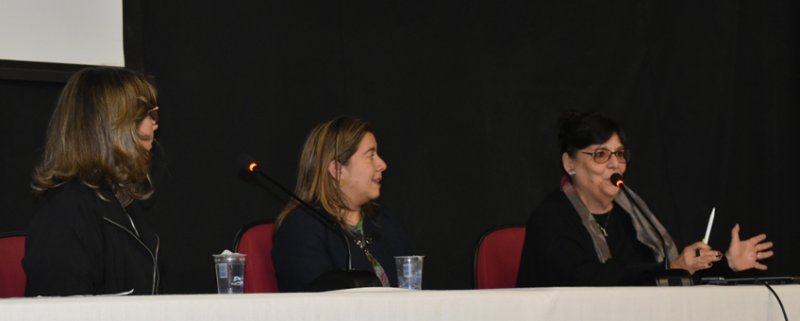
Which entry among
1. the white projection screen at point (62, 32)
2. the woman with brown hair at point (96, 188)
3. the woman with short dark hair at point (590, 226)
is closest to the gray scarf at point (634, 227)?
the woman with short dark hair at point (590, 226)

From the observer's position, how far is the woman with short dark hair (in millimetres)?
2430

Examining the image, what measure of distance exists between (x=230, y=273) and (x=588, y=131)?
4.63 feet

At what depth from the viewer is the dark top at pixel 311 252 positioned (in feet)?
7.72

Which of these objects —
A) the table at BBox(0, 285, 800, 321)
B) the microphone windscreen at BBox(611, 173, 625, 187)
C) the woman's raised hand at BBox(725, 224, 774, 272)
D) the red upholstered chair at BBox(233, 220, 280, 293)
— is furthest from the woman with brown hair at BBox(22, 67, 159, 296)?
the woman's raised hand at BBox(725, 224, 774, 272)

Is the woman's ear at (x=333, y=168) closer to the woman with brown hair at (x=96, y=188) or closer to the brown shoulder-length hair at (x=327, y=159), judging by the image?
the brown shoulder-length hair at (x=327, y=159)

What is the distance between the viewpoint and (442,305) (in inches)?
52.7

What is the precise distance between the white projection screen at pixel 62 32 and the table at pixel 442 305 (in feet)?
5.40

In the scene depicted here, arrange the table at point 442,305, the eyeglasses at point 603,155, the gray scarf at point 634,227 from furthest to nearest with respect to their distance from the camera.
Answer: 1. the eyeglasses at point 603,155
2. the gray scarf at point 634,227
3. the table at point 442,305

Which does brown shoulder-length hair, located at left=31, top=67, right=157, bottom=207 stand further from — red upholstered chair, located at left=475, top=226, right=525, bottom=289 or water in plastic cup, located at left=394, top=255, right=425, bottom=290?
red upholstered chair, located at left=475, top=226, right=525, bottom=289

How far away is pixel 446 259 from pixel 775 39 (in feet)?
6.06

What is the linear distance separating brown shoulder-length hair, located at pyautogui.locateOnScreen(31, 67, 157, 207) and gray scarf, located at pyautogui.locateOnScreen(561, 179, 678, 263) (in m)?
1.45

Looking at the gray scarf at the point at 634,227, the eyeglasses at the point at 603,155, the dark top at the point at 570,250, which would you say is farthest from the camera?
the eyeglasses at the point at 603,155

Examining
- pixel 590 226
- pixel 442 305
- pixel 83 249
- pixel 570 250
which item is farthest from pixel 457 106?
pixel 442 305

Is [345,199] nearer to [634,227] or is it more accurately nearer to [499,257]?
[499,257]
